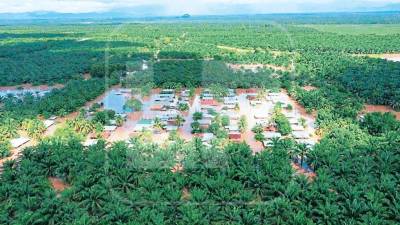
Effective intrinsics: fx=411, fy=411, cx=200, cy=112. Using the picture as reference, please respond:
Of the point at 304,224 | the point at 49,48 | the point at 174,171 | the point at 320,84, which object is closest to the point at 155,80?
the point at 320,84

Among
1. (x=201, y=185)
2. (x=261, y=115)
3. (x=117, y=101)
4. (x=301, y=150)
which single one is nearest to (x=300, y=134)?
(x=301, y=150)

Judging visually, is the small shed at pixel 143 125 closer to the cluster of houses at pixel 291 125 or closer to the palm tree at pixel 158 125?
the palm tree at pixel 158 125

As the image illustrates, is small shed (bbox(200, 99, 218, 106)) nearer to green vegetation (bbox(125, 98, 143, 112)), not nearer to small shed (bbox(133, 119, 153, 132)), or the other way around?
green vegetation (bbox(125, 98, 143, 112))

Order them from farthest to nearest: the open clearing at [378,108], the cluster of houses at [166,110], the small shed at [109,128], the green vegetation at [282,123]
A: the open clearing at [378,108] < the cluster of houses at [166,110] < the small shed at [109,128] < the green vegetation at [282,123]

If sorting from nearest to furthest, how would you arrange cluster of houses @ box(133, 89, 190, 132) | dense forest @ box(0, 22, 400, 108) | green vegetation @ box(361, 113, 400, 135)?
green vegetation @ box(361, 113, 400, 135) < cluster of houses @ box(133, 89, 190, 132) < dense forest @ box(0, 22, 400, 108)

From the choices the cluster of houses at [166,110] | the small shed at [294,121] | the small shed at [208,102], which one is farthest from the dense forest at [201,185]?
the small shed at [208,102]

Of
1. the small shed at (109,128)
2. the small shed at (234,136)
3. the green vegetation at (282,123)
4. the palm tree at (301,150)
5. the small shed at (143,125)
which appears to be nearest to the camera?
the palm tree at (301,150)

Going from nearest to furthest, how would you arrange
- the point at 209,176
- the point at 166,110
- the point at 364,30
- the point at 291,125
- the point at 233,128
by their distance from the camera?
the point at 209,176 → the point at 233,128 → the point at 291,125 → the point at 166,110 → the point at 364,30

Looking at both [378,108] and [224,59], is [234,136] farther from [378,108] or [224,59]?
[224,59]

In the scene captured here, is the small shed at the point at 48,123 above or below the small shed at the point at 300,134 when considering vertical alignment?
above

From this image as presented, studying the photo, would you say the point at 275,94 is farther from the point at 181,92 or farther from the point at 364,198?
the point at 364,198

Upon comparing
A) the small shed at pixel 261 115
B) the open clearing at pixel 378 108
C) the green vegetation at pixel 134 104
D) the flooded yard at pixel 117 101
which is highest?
the green vegetation at pixel 134 104

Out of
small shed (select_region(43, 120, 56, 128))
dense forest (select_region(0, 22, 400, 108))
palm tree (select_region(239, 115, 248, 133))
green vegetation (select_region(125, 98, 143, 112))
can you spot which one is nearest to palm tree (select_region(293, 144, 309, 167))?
palm tree (select_region(239, 115, 248, 133))
